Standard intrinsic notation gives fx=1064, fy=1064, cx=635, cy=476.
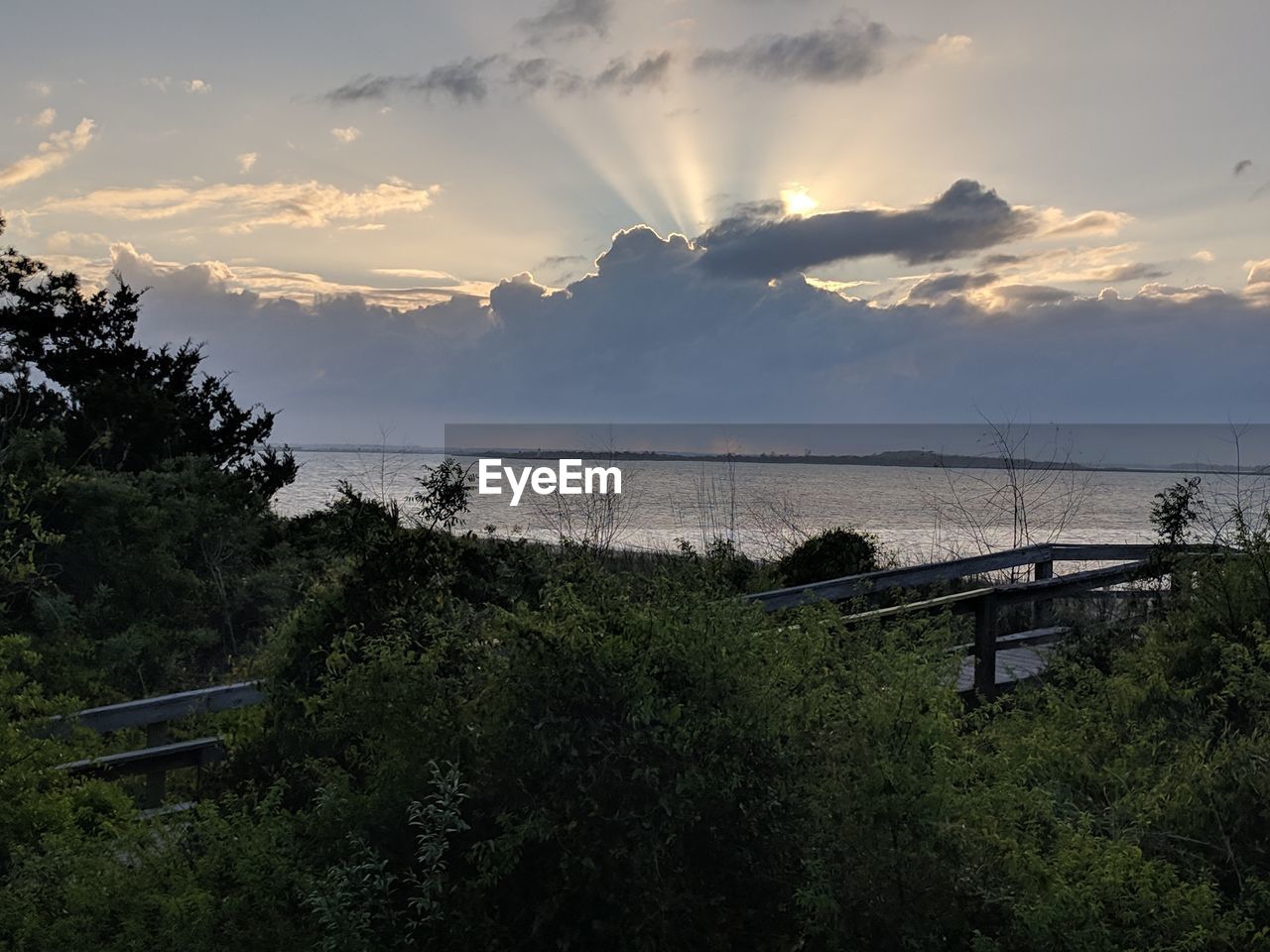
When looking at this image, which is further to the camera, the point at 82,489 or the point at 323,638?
the point at 82,489

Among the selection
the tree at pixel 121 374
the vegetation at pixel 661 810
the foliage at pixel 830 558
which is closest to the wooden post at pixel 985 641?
the vegetation at pixel 661 810

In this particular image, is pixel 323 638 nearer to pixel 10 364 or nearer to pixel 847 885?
pixel 847 885

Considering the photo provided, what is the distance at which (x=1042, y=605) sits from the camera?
40.3 feet

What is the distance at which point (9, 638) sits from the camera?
578 centimetres

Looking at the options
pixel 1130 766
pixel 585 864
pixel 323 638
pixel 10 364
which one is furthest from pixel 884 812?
pixel 10 364

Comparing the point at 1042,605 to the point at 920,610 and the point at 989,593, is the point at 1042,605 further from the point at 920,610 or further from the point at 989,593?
the point at 920,610

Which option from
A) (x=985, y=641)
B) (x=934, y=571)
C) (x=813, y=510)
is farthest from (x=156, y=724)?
(x=813, y=510)

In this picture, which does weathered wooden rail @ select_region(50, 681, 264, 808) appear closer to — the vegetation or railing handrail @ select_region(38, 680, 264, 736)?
railing handrail @ select_region(38, 680, 264, 736)

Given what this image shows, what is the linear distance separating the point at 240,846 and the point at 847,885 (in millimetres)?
1976

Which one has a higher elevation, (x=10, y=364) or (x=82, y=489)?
(x=10, y=364)

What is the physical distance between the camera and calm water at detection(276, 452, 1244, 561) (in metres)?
16.2

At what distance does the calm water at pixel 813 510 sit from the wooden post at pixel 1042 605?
1893 millimetres

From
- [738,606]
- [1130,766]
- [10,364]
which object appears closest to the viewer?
[738,606]

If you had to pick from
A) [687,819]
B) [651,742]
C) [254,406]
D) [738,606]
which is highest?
[254,406]
